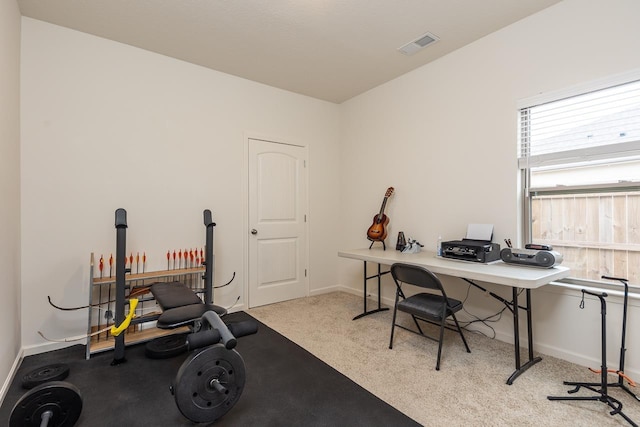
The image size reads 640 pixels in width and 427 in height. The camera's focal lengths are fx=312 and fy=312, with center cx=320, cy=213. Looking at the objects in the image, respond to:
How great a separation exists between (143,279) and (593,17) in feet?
14.4

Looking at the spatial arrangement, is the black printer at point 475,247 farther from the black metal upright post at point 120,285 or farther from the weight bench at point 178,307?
the black metal upright post at point 120,285

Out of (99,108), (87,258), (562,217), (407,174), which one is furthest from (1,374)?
(562,217)

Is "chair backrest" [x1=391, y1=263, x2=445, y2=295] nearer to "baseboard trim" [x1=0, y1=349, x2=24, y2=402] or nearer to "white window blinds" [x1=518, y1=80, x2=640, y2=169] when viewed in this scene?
"white window blinds" [x1=518, y1=80, x2=640, y2=169]

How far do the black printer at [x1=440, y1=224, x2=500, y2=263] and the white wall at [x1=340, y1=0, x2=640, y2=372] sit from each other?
0.12 meters

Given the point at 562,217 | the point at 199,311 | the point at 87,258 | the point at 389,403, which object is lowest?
the point at 389,403

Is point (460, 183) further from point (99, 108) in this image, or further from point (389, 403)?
point (99, 108)

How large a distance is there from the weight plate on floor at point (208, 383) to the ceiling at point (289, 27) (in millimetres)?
2602

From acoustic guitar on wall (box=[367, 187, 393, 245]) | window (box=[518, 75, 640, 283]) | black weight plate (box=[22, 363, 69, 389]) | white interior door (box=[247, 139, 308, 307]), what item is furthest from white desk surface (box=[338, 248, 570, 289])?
black weight plate (box=[22, 363, 69, 389])

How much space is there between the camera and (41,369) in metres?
2.29


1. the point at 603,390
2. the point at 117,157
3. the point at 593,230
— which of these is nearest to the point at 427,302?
the point at 603,390

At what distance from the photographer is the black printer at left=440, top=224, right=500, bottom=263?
2.65 meters

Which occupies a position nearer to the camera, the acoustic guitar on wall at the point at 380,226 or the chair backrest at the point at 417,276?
the chair backrest at the point at 417,276

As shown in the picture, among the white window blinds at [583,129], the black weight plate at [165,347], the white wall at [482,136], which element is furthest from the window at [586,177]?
the black weight plate at [165,347]

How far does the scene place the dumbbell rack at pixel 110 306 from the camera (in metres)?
2.64
